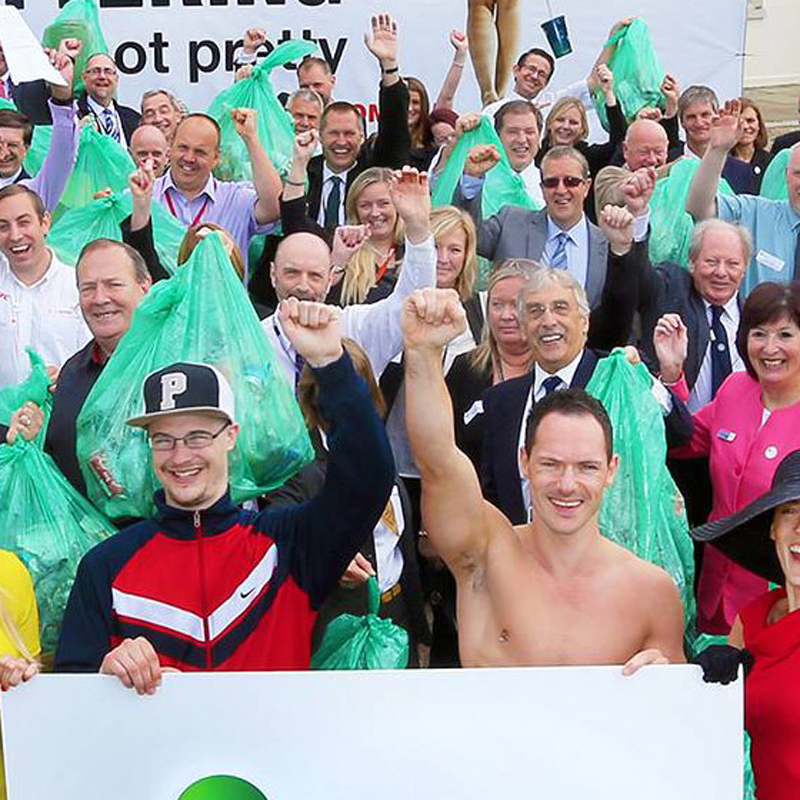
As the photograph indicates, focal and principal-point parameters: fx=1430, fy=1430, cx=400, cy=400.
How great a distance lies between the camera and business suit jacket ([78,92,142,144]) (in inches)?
289

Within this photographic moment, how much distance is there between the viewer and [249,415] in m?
3.27

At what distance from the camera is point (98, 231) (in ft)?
16.9

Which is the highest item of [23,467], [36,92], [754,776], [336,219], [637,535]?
[36,92]

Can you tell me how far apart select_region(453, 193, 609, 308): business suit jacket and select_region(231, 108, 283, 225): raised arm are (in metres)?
0.79

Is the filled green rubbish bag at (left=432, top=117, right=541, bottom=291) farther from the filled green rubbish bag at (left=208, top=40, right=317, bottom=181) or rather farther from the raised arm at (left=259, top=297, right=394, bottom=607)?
the raised arm at (left=259, top=297, right=394, bottom=607)

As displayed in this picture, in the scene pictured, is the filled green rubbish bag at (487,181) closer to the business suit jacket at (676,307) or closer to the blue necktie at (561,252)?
the blue necktie at (561,252)

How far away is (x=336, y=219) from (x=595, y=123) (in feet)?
10.3

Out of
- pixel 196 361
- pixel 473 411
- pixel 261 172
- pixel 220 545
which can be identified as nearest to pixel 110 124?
pixel 261 172

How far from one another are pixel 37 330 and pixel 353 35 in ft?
16.9

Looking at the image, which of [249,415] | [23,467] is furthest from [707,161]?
[23,467]

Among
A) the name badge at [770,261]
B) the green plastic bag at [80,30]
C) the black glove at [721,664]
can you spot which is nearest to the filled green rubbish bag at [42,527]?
the black glove at [721,664]

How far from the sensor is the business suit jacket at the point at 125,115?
7352 millimetres

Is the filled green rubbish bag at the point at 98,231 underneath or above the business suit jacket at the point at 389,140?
underneath

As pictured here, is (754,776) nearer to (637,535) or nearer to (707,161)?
(637,535)
